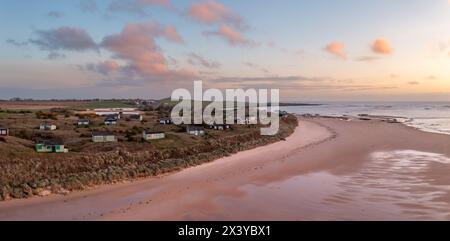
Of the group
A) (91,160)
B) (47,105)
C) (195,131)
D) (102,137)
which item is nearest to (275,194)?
(91,160)

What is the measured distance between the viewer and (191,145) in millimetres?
36812

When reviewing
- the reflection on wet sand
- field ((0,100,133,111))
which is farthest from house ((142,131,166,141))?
field ((0,100,133,111))

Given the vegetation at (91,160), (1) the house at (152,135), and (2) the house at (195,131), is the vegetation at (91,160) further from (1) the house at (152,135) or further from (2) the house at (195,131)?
(2) the house at (195,131)

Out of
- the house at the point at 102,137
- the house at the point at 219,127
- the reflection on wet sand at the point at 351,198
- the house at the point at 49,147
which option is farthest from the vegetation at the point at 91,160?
the house at the point at 219,127

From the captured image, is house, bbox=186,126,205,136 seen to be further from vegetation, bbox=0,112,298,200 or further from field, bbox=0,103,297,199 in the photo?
vegetation, bbox=0,112,298,200

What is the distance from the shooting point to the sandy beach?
16.6m

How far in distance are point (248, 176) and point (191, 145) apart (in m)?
12.1

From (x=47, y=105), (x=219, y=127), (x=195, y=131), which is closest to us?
(x=195, y=131)

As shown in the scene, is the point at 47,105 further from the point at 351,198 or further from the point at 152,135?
the point at 351,198

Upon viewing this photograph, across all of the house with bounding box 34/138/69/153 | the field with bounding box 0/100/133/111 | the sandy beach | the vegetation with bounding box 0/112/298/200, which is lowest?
the sandy beach

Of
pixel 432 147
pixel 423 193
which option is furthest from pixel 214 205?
pixel 432 147

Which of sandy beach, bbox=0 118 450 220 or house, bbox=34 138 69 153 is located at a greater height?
house, bbox=34 138 69 153

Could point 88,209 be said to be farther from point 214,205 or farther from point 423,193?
point 423,193

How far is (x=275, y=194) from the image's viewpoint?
20.4m
